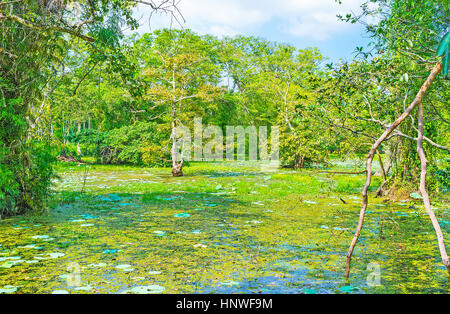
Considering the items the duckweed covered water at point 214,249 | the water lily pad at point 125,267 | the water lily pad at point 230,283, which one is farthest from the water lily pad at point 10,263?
the water lily pad at point 230,283

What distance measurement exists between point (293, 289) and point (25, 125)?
5267 mm

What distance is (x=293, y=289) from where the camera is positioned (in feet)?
11.1

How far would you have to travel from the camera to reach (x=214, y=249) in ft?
15.5

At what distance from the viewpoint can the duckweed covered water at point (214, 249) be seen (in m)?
3.51

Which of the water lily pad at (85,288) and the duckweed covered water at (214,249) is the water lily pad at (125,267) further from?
the water lily pad at (85,288)

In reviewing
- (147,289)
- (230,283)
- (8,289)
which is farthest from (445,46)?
(8,289)

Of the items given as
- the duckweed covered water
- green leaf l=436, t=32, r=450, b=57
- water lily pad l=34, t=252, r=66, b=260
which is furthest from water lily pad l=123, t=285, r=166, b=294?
green leaf l=436, t=32, r=450, b=57

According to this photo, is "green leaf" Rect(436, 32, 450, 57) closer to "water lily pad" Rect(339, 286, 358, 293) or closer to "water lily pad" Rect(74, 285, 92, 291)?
"water lily pad" Rect(339, 286, 358, 293)

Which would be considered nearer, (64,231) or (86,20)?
(64,231)

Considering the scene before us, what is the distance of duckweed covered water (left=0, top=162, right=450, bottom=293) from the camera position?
3.51 m

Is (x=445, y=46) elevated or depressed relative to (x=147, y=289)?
elevated

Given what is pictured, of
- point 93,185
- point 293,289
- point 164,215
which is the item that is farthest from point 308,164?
point 293,289

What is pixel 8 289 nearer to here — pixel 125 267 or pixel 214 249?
pixel 125 267

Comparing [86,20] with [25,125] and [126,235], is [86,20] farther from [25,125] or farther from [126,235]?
[126,235]
